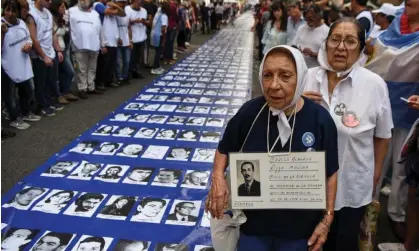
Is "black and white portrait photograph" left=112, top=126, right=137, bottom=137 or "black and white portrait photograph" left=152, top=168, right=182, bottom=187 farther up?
"black and white portrait photograph" left=112, top=126, right=137, bottom=137

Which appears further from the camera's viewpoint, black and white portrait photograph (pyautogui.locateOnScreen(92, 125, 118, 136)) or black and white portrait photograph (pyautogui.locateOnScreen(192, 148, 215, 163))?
black and white portrait photograph (pyautogui.locateOnScreen(92, 125, 118, 136))

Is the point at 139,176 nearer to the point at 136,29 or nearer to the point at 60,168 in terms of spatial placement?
the point at 60,168

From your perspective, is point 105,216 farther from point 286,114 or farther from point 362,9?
point 362,9

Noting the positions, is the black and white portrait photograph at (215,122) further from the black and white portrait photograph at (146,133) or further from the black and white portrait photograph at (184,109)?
the black and white portrait photograph at (146,133)

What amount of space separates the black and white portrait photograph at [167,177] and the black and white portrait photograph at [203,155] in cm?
36

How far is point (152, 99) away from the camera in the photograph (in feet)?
20.4

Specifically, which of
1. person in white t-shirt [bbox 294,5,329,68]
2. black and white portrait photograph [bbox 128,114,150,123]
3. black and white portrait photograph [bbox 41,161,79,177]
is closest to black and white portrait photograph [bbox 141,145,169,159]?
black and white portrait photograph [bbox 41,161,79,177]

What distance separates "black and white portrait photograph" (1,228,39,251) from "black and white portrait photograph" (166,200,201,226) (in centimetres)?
93

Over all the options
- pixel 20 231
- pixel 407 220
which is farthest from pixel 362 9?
pixel 20 231

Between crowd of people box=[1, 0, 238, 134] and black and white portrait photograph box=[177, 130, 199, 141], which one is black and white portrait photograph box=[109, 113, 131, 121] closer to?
crowd of people box=[1, 0, 238, 134]

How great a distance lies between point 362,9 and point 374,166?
3.27 m

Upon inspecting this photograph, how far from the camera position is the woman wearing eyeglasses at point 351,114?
5.99 feet

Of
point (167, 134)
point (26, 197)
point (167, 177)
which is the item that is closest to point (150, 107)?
point (167, 134)

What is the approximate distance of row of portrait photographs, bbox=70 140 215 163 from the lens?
13.1 feet
